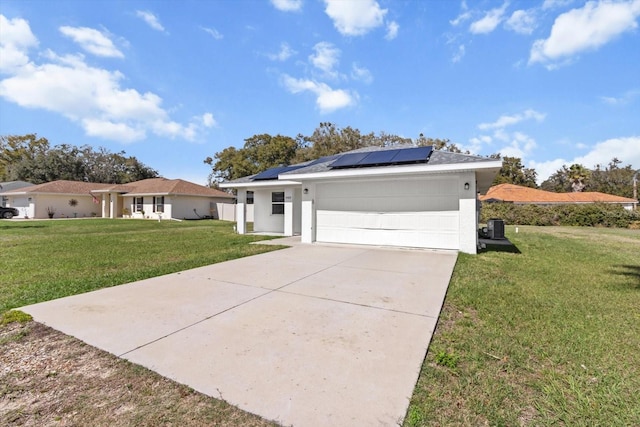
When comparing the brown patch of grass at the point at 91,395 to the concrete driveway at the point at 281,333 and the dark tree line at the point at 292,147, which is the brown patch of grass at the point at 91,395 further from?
the dark tree line at the point at 292,147

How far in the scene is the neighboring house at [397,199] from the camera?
28.8ft

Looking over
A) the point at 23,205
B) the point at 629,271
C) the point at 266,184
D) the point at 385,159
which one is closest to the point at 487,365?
the point at 629,271

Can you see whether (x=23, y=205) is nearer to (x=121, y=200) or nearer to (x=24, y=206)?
(x=24, y=206)

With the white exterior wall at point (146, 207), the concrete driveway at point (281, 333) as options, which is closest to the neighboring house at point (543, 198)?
the concrete driveway at point (281, 333)

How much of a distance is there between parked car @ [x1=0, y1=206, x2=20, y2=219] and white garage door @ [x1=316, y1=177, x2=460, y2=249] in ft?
117

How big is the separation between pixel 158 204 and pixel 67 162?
27.9m

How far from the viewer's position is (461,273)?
6234 millimetres

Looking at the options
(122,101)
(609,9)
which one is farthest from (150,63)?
(609,9)

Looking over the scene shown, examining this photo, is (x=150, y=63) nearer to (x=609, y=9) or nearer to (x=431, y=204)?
(x=431, y=204)

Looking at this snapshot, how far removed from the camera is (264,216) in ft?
50.5

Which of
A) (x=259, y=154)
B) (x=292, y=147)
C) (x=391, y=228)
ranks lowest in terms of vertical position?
(x=391, y=228)

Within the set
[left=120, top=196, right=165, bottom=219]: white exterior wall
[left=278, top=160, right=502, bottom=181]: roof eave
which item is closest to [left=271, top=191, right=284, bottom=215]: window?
[left=278, top=160, right=502, bottom=181]: roof eave

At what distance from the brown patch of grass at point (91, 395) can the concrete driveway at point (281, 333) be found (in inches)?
5.0

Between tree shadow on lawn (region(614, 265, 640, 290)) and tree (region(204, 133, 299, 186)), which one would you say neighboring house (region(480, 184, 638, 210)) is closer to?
tree shadow on lawn (region(614, 265, 640, 290))
